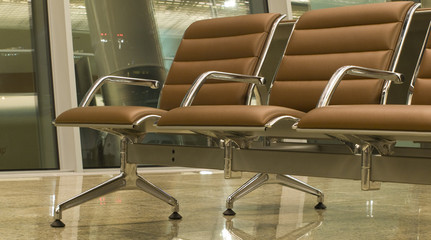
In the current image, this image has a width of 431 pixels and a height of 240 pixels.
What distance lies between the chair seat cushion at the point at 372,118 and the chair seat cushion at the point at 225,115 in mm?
212

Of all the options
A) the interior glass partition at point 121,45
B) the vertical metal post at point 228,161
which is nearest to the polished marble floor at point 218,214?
the vertical metal post at point 228,161

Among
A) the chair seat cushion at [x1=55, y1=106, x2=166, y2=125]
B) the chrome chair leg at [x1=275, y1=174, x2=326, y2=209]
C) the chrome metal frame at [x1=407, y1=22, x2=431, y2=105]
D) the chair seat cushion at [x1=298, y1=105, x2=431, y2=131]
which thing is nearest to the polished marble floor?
the chrome chair leg at [x1=275, y1=174, x2=326, y2=209]

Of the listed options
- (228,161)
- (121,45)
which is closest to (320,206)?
(228,161)

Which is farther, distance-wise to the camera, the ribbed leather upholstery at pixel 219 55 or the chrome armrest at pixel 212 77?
the ribbed leather upholstery at pixel 219 55

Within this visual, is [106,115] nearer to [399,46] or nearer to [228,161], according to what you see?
[228,161]

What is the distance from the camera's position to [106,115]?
2.52 metres

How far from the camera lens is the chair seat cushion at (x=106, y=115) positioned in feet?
8.06

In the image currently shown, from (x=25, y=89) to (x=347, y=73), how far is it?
344cm

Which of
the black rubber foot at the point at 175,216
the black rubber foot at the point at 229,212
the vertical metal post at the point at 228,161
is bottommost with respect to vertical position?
the black rubber foot at the point at 229,212

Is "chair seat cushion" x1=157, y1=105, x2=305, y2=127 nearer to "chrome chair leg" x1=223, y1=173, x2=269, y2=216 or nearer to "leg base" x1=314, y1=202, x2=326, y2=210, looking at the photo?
"chrome chair leg" x1=223, y1=173, x2=269, y2=216

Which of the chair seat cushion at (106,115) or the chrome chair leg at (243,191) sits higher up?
the chair seat cushion at (106,115)

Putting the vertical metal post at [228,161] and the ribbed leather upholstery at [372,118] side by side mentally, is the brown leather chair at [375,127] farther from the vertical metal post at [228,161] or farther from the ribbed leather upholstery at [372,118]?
the vertical metal post at [228,161]

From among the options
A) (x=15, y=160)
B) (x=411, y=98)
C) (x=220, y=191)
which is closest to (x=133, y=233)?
(x=411, y=98)

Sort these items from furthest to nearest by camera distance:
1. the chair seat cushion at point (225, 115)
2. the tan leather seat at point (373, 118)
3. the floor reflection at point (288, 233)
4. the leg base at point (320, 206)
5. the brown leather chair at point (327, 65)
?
the leg base at point (320, 206)
the floor reflection at point (288, 233)
the brown leather chair at point (327, 65)
the chair seat cushion at point (225, 115)
the tan leather seat at point (373, 118)
